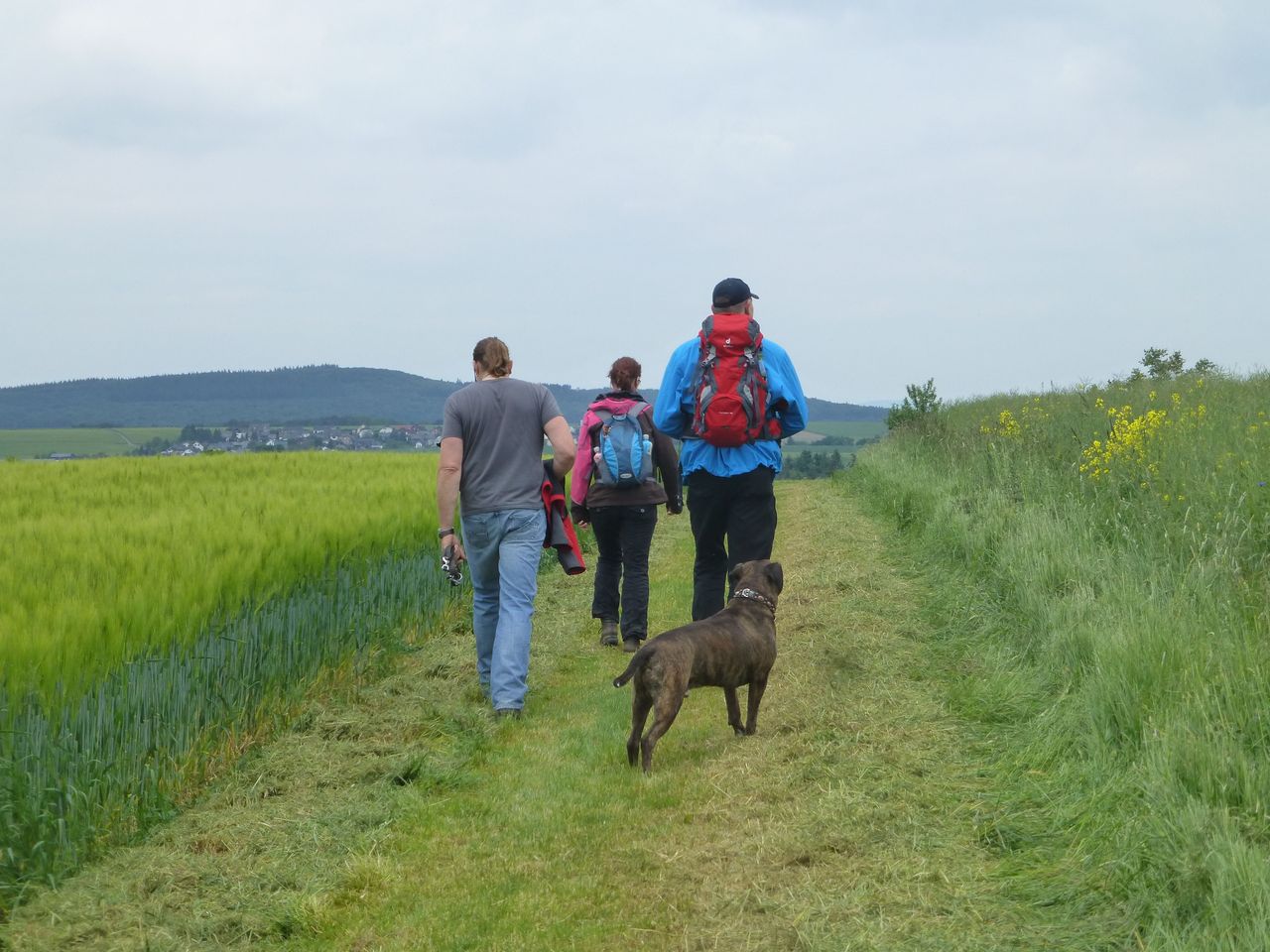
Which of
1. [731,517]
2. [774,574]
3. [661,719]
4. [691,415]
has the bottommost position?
[661,719]

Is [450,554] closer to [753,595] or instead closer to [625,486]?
[753,595]

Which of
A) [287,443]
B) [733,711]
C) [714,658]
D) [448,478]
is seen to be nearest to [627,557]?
[448,478]

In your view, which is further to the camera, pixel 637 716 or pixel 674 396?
pixel 674 396

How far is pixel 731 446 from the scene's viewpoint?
7305 mm

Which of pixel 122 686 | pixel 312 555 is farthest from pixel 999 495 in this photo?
pixel 122 686

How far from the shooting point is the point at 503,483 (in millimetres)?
7629

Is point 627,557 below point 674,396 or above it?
below


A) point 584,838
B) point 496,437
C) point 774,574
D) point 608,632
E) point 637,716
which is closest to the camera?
point 584,838

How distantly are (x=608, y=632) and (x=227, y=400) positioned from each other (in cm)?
8433

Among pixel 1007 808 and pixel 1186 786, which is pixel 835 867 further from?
pixel 1186 786

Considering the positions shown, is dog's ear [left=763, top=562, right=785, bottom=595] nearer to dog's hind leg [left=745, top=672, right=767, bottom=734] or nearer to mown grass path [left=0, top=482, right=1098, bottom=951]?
dog's hind leg [left=745, top=672, right=767, bottom=734]

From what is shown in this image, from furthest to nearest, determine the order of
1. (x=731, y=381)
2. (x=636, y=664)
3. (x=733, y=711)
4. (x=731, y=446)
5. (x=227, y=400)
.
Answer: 1. (x=227, y=400)
2. (x=731, y=446)
3. (x=731, y=381)
4. (x=733, y=711)
5. (x=636, y=664)

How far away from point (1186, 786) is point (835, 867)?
1423mm

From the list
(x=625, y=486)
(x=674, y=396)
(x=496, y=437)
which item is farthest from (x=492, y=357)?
(x=625, y=486)
